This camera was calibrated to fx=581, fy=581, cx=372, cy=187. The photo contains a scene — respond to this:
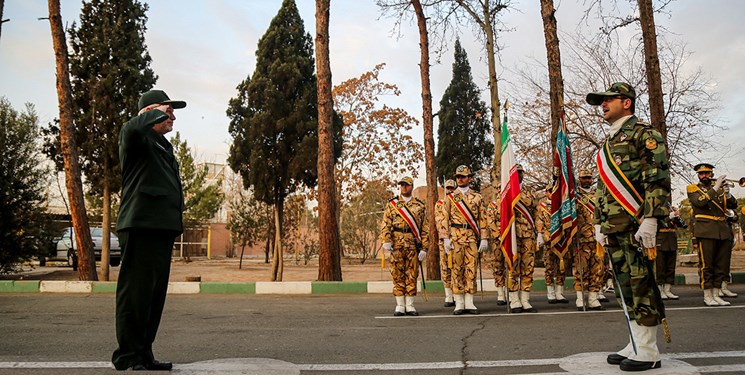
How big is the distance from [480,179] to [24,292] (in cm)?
2661

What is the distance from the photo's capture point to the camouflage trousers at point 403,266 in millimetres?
8773

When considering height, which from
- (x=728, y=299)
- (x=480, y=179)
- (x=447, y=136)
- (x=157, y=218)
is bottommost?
(x=728, y=299)

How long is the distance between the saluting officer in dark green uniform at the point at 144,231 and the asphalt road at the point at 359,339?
433 mm

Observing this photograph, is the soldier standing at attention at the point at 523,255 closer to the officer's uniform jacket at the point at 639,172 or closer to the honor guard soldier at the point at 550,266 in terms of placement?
the honor guard soldier at the point at 550,266

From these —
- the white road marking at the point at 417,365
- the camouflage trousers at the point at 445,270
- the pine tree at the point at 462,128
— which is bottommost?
the white road marking at the point at 417,365

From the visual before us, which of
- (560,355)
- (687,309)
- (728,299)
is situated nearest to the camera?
(560,355)

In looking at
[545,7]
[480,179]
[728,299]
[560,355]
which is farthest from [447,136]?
[560,355]

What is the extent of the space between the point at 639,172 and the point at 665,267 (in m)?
6.68

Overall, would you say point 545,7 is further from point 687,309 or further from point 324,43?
point 687,309

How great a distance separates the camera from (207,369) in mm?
4543

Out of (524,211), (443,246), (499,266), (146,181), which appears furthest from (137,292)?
(524,211)

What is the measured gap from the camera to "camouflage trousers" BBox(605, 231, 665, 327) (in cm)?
451

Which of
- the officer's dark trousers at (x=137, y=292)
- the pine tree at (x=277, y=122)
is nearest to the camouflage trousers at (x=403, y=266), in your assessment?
the officer's dark trousers at (x=137, y=292)

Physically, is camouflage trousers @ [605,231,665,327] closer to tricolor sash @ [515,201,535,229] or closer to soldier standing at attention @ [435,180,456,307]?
soldier standing at attention @ [435,180,456,307]
